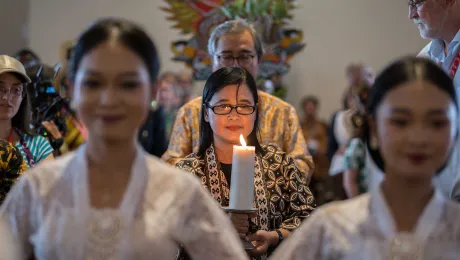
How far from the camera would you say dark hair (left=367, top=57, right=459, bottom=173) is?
1.78 m

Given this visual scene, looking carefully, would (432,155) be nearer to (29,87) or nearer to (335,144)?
(29,87)

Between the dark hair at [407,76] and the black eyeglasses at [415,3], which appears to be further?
the black eyeglasses at [415,3]

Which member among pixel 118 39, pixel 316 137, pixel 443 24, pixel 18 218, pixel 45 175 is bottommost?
pixel 316 137

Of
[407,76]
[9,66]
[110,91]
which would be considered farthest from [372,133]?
[9,66]

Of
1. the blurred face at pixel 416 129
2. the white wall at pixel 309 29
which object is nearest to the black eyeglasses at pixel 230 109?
the blurred face at pixel 416 129

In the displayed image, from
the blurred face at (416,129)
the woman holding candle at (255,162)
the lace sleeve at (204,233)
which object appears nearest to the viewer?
the blurred face at (416,129)

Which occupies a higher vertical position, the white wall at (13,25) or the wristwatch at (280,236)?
the white wall at (13,25)

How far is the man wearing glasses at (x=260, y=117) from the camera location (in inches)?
136

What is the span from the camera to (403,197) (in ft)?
5.92

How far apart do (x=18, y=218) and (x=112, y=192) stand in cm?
24

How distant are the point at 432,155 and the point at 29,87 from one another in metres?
2.61

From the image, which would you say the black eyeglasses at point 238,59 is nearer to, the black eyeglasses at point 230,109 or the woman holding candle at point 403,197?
the black eyeglasses at point 230,109

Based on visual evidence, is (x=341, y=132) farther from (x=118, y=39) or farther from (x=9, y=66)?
(x=118, y=39)

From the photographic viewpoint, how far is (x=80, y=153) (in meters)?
1.84
